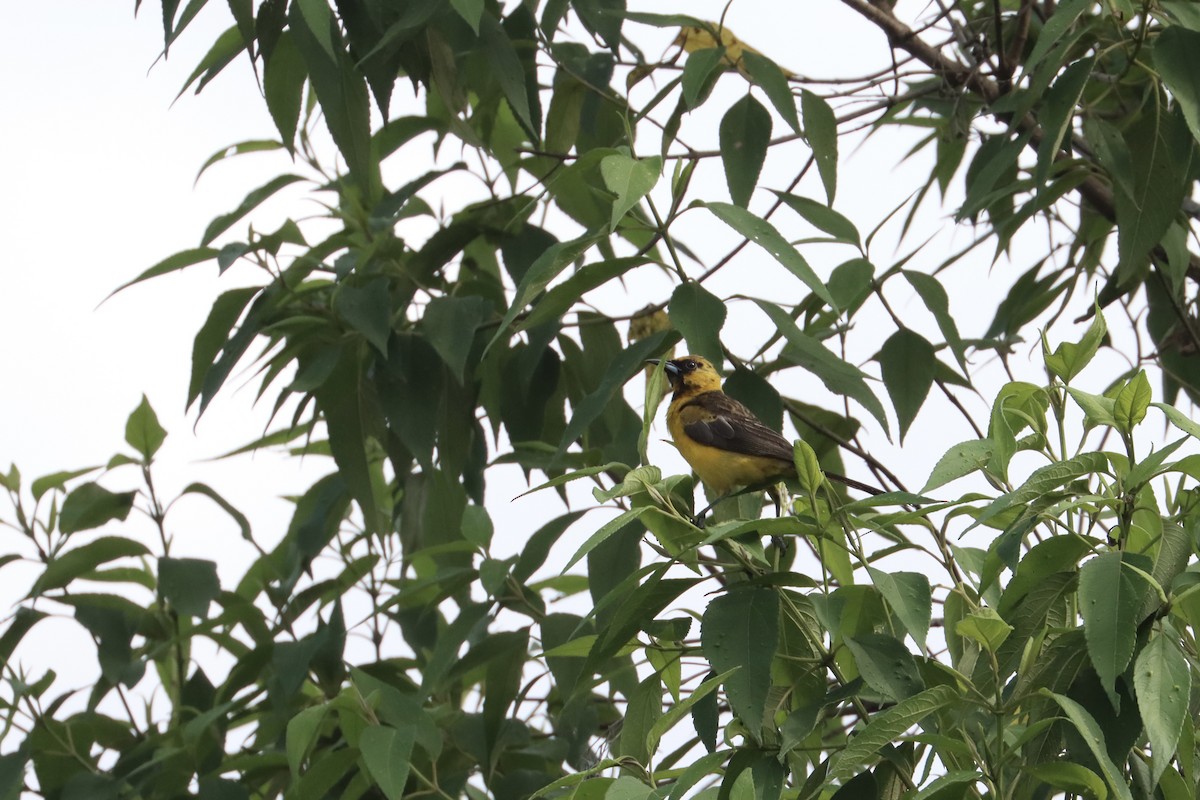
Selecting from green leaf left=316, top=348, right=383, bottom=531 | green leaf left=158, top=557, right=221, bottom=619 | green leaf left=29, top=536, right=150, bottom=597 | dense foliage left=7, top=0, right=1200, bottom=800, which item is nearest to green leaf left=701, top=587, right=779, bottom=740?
dense foliage left=7, top=0, right=1200, bottom=800

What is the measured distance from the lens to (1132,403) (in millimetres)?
1788

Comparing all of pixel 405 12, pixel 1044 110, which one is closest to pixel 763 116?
pixel 1044 110

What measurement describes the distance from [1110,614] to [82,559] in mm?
3118

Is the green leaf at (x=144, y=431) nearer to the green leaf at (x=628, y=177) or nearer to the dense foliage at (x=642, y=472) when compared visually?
the dense foliage at (x=642, y=472)

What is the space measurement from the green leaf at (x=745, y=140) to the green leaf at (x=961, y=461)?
134 cm

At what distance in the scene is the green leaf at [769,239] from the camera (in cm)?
226

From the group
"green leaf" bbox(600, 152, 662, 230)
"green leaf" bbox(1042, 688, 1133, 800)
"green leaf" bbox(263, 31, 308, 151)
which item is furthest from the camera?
"green leaf" bbox(263, 31, 308, 151)

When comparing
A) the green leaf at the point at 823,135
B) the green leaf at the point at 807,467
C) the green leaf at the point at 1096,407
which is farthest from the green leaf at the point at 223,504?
the green leaf at the point at 1096,407

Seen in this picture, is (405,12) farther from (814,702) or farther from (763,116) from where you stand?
(814,702)

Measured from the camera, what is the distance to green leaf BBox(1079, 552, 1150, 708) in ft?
5.32

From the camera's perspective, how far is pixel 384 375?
3.76 meters

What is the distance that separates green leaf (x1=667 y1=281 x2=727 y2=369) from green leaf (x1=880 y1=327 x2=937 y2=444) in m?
0.86

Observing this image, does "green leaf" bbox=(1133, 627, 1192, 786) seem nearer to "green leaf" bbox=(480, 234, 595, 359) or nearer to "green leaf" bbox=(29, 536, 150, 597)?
"green leaf" bbox=(480, 234, 595, 359)

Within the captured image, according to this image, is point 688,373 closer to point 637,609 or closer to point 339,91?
point 339,91
